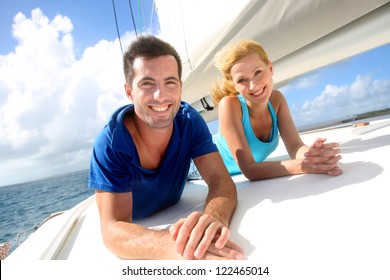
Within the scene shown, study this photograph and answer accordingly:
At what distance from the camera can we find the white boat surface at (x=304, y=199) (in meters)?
0.59

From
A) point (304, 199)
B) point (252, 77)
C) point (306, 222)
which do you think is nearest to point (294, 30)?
point (252, 77)

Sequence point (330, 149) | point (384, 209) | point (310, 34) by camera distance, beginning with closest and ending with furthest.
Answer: point (384, 209)
point (330, 149)
point (310, 34)

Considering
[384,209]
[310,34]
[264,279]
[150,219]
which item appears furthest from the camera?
[310,34]

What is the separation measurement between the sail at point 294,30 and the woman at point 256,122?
0.36ft

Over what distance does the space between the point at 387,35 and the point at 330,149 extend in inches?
26.9

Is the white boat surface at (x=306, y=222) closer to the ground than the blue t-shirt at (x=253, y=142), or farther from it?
closer to the ground

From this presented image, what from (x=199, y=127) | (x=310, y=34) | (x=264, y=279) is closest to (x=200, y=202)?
(x=199, y=127)

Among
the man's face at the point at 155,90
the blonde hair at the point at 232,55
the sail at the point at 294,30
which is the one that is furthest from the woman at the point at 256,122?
the man's face at the point at 155,90

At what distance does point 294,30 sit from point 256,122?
610mm

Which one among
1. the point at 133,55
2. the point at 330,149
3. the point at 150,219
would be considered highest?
the point at 133,55

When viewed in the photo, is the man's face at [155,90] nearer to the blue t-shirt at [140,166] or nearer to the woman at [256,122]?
the blue t-shirt at [140,166]

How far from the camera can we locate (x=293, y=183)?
1.14 metres

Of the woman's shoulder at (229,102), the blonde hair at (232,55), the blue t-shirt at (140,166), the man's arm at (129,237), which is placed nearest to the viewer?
the man's arm at (129,237)

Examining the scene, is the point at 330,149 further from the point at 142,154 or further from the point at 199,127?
the point at 142,154
